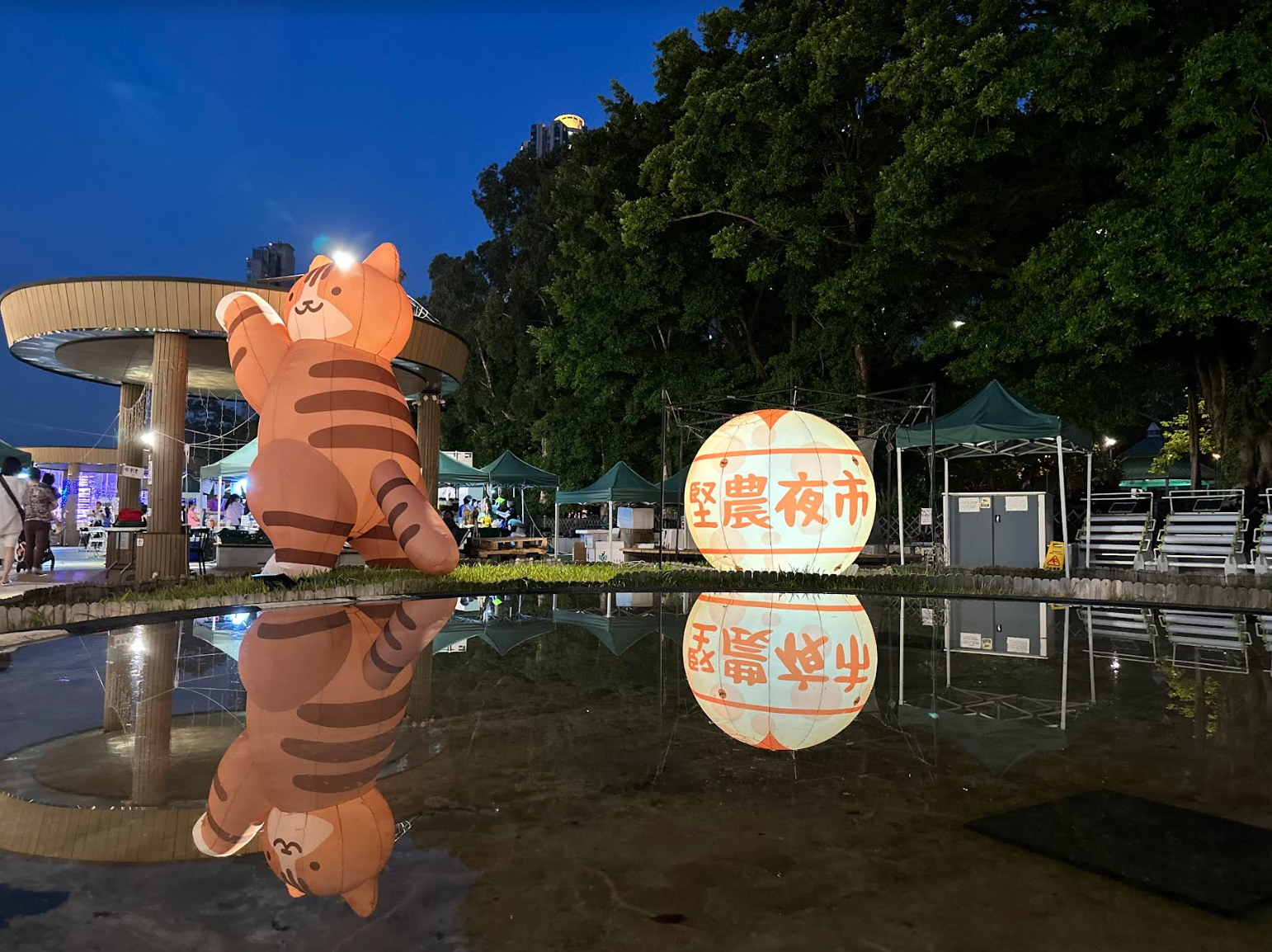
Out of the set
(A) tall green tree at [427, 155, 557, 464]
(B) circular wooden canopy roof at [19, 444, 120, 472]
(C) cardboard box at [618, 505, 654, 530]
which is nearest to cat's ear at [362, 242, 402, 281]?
(C) cardboard box at [618, 505, 654, 530]

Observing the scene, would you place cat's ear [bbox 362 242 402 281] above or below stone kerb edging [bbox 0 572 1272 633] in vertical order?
above

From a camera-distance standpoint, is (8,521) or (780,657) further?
(8,521)

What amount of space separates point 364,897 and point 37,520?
1610 cm

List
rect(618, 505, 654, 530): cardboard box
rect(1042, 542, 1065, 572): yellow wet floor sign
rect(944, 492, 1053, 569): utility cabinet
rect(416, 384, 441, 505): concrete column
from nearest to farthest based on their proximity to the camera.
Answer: rect(1042, 542, 1065, 572): yellow wet floor sign, rect(944, 492, 1053, 569): utility cabinet, rect(416, 384, 441, 505): concrete column, rect(618, 505, 654, 530): cardboard box

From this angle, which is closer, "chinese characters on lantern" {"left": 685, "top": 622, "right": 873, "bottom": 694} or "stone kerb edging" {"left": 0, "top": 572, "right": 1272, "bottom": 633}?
"chinese characters on lantern" {"left": 685, "top": 622, "right": 873, "bottom": 694}

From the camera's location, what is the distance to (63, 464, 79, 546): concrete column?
121 ft

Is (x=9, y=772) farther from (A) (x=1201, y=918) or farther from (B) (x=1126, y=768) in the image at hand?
(B) (x=1126, y=768)

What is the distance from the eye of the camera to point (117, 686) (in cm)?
531

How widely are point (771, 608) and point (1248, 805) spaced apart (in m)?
6.19

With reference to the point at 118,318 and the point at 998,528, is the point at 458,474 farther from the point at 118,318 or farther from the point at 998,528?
the point at 998,528

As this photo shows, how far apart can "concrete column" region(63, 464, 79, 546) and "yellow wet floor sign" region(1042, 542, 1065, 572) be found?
38.6 metres

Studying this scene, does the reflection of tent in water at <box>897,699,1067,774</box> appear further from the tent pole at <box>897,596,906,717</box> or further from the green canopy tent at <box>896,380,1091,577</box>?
the green canopy tent at <box>896,380,1091,577</box>

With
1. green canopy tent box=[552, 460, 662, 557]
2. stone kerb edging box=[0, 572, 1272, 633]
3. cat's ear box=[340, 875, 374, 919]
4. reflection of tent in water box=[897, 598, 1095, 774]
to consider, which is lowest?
cat's ear box=[340, 875, 374, 919]

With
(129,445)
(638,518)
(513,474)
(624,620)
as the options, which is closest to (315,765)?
(624,620)
